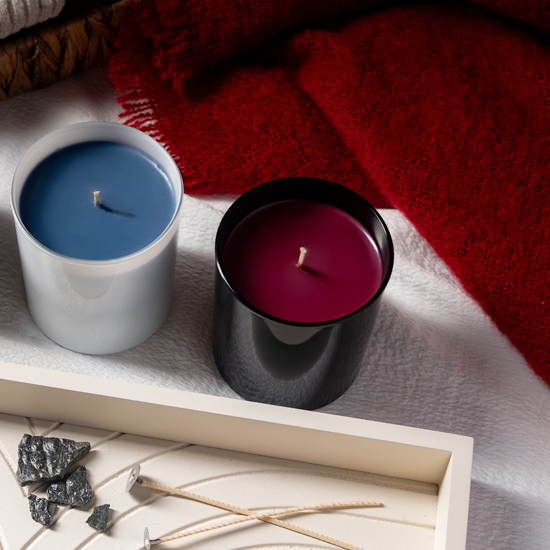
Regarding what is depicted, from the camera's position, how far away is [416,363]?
66cm

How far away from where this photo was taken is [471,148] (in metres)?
0.68

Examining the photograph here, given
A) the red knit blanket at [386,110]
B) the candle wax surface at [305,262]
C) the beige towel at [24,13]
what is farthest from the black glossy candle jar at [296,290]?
the beige towel at [24,13]

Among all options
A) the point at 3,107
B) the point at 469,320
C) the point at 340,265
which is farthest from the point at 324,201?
the point at 3,107

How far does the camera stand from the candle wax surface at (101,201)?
56 centimetres

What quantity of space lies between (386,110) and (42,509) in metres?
0.36

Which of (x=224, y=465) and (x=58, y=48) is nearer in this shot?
(x=224, y=465)

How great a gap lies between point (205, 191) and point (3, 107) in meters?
0.17

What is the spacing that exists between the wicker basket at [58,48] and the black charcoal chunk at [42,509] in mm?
309

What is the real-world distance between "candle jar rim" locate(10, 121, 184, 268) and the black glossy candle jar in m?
0.04

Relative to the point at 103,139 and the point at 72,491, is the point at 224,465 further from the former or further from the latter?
the point at 103,139

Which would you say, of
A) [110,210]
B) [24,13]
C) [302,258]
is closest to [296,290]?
[302,258]

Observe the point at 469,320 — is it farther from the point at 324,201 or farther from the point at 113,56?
the point at 113,56

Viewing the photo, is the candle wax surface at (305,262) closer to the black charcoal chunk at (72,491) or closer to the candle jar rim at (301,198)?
the candle jar rim at (301,198)

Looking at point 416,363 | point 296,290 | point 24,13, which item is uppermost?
point 24,13
